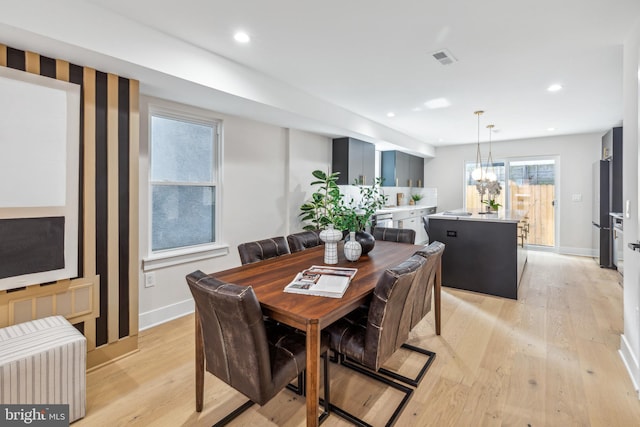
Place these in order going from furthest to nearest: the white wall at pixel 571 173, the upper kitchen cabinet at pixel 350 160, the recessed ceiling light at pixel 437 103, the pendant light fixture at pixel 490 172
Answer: the white wall at pixel 571 173 → the upper kitchen cabinet at pixel 350 160 → the pendant light fixture at pixel 490 172 → the recessed ceiling light at pixel 437 103

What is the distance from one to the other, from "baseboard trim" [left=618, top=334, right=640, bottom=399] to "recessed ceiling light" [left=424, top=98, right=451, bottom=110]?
287 centimetres

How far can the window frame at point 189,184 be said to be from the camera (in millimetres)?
2980

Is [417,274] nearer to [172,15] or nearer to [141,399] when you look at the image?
[141,399]

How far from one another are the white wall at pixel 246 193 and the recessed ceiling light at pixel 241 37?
1.09m

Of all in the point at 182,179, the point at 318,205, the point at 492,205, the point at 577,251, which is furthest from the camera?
the point at 577,251

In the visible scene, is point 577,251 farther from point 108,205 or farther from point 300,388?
point 108,205

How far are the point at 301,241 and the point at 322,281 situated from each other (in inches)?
42.8

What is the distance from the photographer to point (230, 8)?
2014 mm

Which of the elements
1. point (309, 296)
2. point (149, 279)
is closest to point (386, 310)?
point (309, 296)

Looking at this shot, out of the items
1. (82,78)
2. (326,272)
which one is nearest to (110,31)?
(82,78)

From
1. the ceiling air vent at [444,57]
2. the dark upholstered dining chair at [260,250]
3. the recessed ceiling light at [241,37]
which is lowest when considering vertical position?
the dark upholstered dining chair at [260,250]

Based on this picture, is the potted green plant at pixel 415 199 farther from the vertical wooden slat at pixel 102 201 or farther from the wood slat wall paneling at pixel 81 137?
the wood slat wall paneling at pixel 81 137

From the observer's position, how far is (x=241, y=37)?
238cm

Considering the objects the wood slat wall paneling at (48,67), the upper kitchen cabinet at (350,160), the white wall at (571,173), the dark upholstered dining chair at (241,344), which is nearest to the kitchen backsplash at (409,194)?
the upper kitchen cabinet at (350,160)
